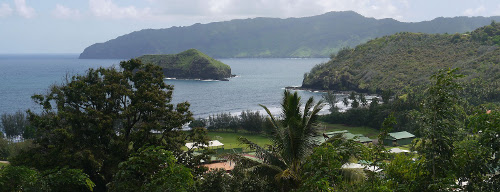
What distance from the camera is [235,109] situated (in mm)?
93688

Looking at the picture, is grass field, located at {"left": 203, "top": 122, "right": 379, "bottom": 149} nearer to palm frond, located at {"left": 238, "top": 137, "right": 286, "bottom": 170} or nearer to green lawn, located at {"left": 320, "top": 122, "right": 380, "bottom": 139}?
green lawn, located at {"left": 320, "top": 122, "right": 380, "bottom": 139}

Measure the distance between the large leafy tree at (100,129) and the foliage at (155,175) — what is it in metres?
5.85

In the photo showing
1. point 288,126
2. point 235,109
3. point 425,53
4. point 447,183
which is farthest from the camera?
point 425,53

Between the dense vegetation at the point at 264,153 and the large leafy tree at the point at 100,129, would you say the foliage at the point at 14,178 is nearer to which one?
the dense vegetation at the point at 264,153

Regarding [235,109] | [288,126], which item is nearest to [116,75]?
[288,126]

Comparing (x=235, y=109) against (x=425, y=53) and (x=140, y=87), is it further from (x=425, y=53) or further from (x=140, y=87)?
(x=140, y=87)

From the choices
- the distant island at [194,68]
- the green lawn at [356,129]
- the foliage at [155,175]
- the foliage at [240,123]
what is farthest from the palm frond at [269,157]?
the distant island at [194,68]

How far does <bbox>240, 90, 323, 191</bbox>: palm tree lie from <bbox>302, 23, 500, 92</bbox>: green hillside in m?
88.8

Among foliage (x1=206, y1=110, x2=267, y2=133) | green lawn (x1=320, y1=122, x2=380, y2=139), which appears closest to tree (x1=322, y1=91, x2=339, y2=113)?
green lawn (x1=320, y1=122, x2=380, y2=139)

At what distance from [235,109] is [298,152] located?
81.3 m

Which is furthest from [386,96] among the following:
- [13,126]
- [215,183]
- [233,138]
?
[215,183]

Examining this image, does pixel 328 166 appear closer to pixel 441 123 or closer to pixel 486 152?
pixel 441 123

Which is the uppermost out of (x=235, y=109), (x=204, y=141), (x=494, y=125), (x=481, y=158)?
(x=494, y=125)

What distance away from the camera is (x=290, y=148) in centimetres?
1245
